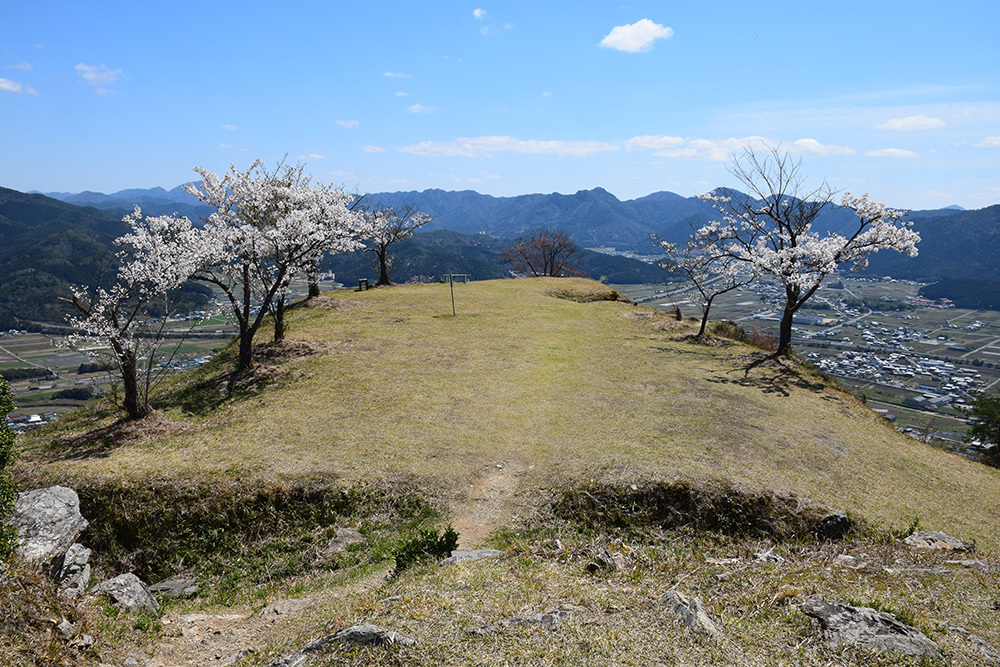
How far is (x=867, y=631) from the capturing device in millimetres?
6543

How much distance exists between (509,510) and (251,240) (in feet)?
52.2

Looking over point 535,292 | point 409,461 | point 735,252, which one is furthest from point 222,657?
point 535,292

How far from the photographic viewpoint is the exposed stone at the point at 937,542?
1131cm

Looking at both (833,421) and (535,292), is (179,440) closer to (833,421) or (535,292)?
(833,421)

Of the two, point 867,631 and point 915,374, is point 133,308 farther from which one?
point 915,374

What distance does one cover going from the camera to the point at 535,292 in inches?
1745

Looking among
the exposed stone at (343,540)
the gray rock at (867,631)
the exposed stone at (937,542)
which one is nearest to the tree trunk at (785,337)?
the exposed stone at (937,542)

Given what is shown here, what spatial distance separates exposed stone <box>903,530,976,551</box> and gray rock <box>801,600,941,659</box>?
6.23 m

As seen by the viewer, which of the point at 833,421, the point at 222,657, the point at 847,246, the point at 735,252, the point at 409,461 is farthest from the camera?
the point at 735,252

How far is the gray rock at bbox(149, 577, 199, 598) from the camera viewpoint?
34.0 feet

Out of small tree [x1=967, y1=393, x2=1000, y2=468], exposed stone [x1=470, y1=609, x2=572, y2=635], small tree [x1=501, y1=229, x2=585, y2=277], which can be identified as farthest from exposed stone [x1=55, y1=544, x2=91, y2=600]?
small tree [x1=501, y1=229, x2=585, y2=277]

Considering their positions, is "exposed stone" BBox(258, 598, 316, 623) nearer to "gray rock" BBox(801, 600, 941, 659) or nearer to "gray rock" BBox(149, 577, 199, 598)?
"gray rock" BBox(149, 577, 199, 598)

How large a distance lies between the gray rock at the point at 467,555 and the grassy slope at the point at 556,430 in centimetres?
249

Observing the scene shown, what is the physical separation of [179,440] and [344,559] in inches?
322
